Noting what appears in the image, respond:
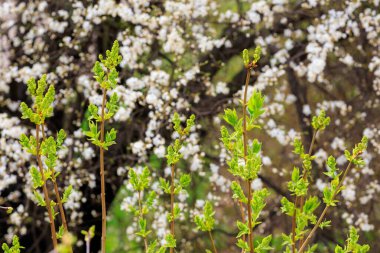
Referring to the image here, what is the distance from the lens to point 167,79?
5758 millimetres

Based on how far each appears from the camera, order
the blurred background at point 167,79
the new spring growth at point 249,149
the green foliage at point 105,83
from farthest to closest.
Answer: the blurred background at point 167,79, the green foliage at point 105,83, the new spring growth at point 249,149

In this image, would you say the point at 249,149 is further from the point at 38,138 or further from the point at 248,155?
the point at 38,138

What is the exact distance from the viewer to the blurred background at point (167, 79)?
5.81 m

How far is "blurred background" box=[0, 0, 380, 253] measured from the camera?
19.1ft

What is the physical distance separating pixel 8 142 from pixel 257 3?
2.65 metres

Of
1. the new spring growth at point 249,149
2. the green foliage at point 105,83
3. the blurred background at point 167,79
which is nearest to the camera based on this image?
the new spring growth at point 249,149

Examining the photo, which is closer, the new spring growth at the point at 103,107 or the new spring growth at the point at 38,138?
the new spring growth at the point at 38,138

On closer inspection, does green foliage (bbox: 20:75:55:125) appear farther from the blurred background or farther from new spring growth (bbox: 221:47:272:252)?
the blurred background

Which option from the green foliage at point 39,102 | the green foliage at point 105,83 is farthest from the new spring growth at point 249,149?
the green foliage at point 39,102

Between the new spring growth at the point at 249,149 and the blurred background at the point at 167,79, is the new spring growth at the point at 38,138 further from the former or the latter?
the blurred background at the point at 167,79

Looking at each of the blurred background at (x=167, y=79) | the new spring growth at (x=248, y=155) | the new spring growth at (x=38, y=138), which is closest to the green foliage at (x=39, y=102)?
the new spring growth at (x=38, y=138)

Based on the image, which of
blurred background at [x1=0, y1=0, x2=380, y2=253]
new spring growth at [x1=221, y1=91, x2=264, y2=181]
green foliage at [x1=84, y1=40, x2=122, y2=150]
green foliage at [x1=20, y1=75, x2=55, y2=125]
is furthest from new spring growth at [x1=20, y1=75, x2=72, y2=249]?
blurred background at [x1=0, y1=0, x2=380, y2=253]

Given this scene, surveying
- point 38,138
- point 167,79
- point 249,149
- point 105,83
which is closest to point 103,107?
point 105,83

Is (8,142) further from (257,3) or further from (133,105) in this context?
(257,3)
